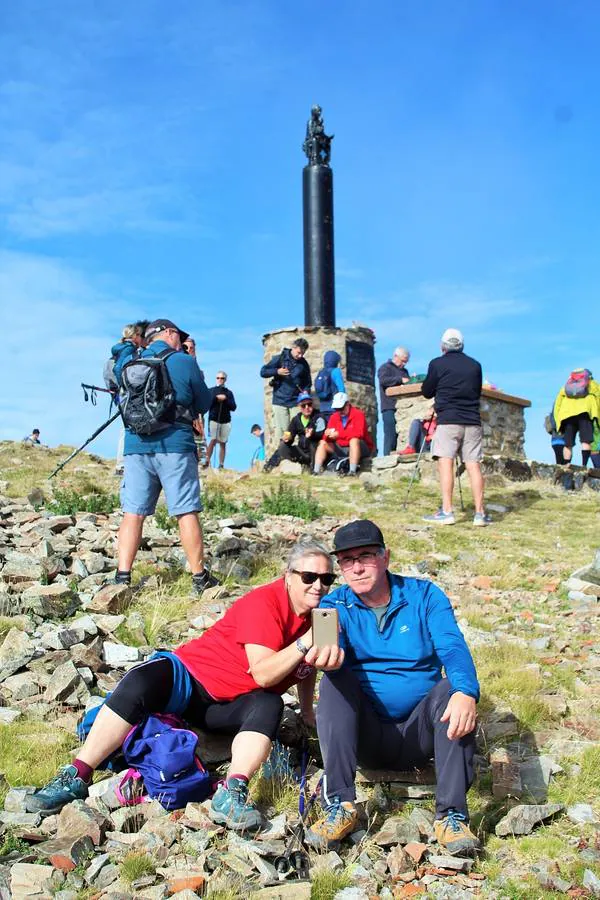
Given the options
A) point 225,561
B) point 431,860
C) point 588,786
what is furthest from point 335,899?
point 225,561

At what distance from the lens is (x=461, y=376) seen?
34.0 feet

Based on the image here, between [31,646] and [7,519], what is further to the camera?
[7,519]

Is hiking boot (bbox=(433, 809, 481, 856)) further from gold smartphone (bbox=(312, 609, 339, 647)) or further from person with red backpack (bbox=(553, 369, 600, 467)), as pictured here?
person with red backpack (bbox=(553, 369, 600, 467))

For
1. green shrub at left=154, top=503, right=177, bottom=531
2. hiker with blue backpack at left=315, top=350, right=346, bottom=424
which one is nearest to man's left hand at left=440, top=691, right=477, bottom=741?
green shrub at left=154, top=503, right=177, bottom=531

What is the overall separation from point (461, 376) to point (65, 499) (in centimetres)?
471

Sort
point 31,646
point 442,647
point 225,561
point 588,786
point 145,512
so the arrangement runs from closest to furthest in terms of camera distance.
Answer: point 442,647, point 588,786, point 31,646, point 145,512, point 225,561

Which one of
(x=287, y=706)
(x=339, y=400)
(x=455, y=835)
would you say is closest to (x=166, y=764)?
(x=455, y=835)

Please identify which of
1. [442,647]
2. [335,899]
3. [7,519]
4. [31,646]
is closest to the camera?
[335,899]

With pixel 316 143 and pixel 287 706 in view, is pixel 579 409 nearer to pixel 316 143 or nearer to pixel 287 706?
pixel 287 706

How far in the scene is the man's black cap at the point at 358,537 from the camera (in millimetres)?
3877

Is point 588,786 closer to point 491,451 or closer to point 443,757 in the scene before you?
point 443,757

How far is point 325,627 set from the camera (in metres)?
3.68

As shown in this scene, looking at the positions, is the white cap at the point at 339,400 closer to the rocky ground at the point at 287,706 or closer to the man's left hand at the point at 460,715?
the rocky ground at the point at 287,706

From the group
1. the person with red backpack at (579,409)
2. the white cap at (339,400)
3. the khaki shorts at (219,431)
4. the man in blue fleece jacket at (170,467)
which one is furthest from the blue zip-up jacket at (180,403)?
the person with red backpack at (579,409)
